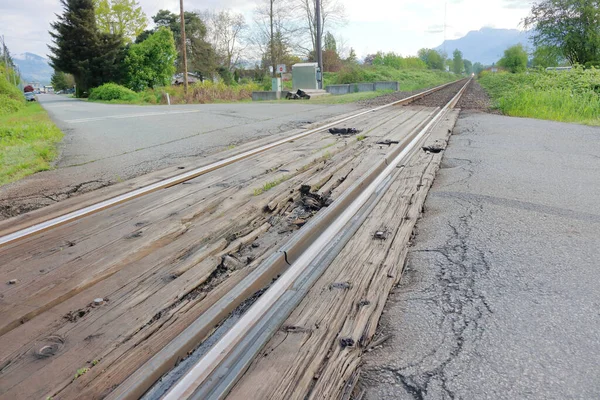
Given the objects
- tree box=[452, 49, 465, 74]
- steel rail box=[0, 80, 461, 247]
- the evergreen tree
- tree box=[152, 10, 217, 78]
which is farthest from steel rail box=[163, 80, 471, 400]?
tree box=[452, 49, 465, 74]

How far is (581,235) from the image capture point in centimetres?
324

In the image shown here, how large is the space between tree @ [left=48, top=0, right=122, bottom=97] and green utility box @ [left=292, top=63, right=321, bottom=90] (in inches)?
952

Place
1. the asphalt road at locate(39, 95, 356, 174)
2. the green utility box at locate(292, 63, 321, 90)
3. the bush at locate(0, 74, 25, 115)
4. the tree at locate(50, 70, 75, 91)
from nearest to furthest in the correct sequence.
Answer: the asphalt road at locate(39, 95, 356, 174) → the bush at locate(0, 74, 25, 115) → the green utility box at locate(292, 63, 321, 90) → the tree at locate(50, 70, 75, 91)

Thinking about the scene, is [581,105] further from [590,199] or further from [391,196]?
[391,196]

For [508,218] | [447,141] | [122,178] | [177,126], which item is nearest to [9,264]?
[122,178]

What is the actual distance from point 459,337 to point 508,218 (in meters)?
1.95

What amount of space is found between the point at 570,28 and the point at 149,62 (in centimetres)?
3707

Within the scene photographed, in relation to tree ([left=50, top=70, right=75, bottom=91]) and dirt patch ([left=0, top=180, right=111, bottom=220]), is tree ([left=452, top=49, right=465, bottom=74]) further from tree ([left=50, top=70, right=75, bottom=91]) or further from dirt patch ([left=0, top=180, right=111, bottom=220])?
dirt patch ([left=0, top=180, right=111, bottom=220])

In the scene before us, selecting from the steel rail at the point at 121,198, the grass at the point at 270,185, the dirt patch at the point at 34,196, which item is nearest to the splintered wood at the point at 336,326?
the grass at the point at 270,185

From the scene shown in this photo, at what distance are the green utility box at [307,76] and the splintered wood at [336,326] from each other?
1104 inches

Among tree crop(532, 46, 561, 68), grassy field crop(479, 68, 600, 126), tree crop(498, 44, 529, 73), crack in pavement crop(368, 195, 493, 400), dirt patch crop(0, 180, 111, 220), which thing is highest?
tree crop(498, 44, 529, 73)

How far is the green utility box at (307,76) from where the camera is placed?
3039cm

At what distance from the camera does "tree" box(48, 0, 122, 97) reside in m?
46.9

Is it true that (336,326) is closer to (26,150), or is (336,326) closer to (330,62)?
(26,150)
